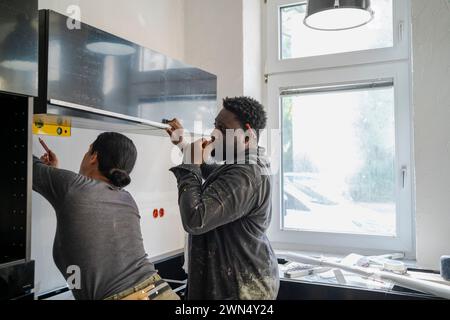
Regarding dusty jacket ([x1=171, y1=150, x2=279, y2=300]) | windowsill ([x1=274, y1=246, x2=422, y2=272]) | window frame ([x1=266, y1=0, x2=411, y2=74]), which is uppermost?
window frame ([x1=266, y1=0, x2=411, y2=74])

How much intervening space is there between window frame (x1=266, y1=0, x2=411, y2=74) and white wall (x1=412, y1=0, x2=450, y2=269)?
19 cm

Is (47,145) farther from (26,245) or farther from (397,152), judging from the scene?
(397,152)

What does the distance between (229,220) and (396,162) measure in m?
1.31

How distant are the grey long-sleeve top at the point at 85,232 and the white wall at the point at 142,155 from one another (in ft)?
0.19

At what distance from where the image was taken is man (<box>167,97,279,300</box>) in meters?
1.22

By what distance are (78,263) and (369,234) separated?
164cm

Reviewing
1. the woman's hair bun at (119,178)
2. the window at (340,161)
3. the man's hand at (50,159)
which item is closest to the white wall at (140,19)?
the man's hand at (50,159)

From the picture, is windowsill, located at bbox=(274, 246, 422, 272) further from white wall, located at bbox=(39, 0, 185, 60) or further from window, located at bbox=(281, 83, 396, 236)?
white wall, located at bbox=(39, 0, 185, 60)

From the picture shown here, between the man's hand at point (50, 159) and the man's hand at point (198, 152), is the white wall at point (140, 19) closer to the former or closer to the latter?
the man's hand at point (50, 159)

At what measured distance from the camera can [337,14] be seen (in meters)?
1.80

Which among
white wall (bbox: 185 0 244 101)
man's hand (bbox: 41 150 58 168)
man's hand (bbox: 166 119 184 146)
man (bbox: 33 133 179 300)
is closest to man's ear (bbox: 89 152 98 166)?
man (bbox: 33 133 179 300)

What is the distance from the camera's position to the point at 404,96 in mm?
2125

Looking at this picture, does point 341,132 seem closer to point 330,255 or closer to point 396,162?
point 396,162
